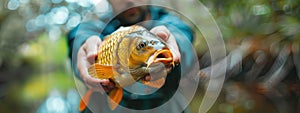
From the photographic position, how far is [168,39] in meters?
0.42

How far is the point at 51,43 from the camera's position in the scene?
116 centimetres

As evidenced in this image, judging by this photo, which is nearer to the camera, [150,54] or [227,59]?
[150,54]

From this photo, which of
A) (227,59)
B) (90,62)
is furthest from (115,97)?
(227,59)

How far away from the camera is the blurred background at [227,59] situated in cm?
96

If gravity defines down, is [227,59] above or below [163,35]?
below

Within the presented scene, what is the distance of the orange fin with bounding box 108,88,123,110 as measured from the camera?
1.41ft

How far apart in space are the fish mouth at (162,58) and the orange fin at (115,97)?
7 centimetres

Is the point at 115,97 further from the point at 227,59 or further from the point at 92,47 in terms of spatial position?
the point at 227,59

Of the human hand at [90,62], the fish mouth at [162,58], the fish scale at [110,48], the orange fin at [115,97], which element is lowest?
the orange fin at [115,97]

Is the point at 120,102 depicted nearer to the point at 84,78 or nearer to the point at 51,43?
the point at 84,78

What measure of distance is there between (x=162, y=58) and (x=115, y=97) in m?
0.09

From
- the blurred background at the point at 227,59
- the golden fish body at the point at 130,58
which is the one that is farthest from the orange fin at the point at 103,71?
the blurred background at the point at 227,59

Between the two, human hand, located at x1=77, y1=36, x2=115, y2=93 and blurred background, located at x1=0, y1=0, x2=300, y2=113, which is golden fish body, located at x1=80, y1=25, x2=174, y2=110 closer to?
human hand, located at x1=77, y1=36, x2=115, y2=93

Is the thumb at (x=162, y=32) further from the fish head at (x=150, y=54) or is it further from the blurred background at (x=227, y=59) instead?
the blurred background at (x=227, y=59)
